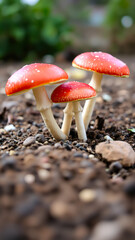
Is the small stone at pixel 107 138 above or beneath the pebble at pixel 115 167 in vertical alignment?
above

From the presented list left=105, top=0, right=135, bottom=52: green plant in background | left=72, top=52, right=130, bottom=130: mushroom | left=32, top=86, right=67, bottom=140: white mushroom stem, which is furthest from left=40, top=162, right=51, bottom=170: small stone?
left=105, top=0, right=135, bottom=52: green plant in background

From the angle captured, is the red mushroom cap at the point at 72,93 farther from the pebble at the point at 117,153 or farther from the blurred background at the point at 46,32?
the blurred background at the point at 46,32

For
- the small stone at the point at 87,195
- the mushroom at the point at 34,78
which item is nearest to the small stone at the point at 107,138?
the mushroom at the point at 34,78

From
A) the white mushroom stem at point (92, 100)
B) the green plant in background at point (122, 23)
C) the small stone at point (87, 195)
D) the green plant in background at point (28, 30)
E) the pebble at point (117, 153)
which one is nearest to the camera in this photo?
the small stone at point (87, 195)

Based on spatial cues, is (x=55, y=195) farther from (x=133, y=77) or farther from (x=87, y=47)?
(x=87, y=47)

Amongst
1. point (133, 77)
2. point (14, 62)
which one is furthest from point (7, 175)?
point (14, 62)

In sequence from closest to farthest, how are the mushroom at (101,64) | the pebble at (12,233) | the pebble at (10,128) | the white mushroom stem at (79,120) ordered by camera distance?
the pebble at (12,233) → the mushroom at (101,64) → the white mushroom stem at (79,120) → the pebble at (10,128)

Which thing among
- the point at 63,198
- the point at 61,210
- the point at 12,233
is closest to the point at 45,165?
the point at 63,198

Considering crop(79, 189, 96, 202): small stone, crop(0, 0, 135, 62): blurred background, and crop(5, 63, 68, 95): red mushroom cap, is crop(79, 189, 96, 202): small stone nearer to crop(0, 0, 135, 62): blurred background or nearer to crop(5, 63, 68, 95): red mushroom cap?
crop(5, 63, 68, 95): red mushroom cap

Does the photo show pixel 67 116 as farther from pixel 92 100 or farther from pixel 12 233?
pixel 12 233
